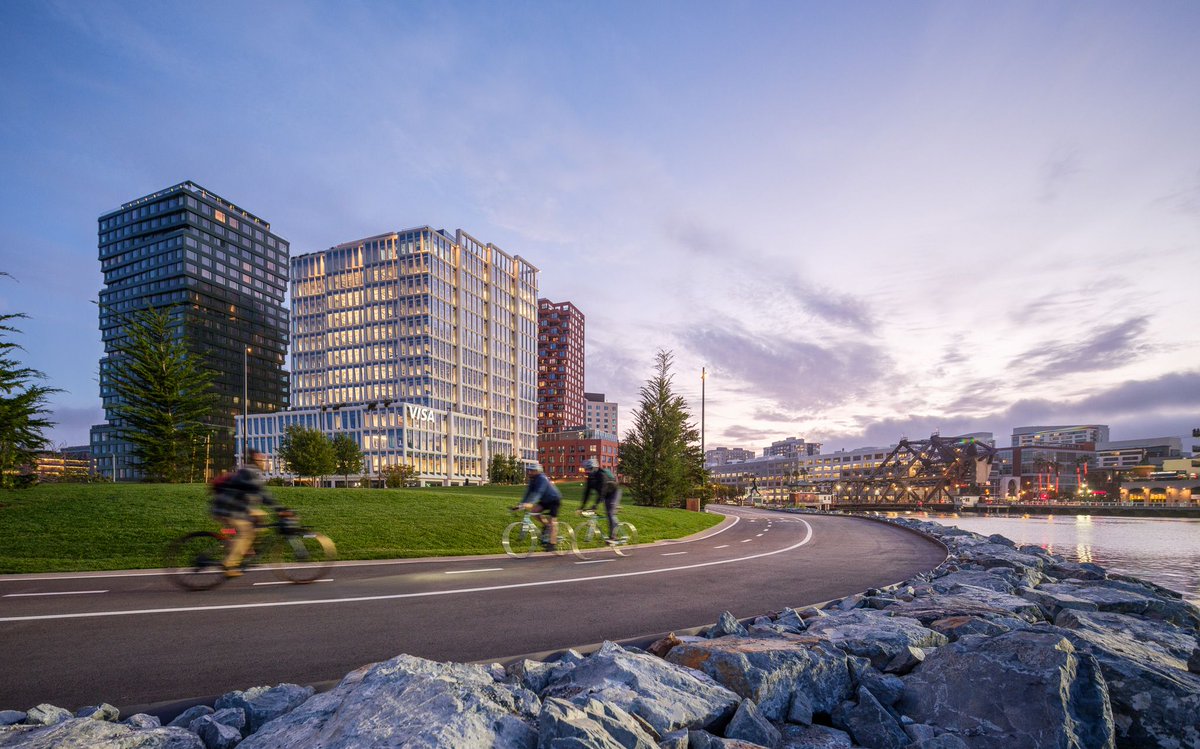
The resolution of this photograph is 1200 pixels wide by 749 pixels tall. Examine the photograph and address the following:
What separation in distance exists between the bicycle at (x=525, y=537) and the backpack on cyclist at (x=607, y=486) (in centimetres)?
137

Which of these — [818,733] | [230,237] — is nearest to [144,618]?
[818,733]

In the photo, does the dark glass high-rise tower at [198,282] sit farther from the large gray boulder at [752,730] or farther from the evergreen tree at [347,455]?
the large gray boulder at [752,730]

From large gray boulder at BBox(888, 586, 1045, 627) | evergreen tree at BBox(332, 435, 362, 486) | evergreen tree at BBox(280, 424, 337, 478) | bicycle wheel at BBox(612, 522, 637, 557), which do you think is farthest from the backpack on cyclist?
evergreen tree at BBox(332, 435, 362, 486)

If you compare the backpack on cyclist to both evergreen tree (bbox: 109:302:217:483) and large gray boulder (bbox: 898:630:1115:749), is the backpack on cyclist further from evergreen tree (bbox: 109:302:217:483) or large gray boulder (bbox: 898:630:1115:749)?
evergreen tree (bbox: 109:302:217:483)

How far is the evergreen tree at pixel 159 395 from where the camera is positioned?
94.9ft

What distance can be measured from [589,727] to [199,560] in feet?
31.4

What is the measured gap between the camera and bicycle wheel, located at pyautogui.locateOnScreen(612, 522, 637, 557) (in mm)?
17109

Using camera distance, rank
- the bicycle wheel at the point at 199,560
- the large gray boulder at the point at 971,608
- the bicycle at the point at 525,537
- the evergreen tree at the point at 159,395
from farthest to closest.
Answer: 1. the evergreen tree at the point at 159,395
2. the bicycle at the point at 525,537
3. the bicycle wheel at the point at 199,560
4. the large gray boulder at the point at 971,608

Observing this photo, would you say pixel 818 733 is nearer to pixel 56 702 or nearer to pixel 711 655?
pixel 711 655

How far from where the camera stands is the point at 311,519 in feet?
58.4

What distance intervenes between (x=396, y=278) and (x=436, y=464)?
3703cm

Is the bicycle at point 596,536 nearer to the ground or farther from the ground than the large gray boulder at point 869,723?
nearer to the ground

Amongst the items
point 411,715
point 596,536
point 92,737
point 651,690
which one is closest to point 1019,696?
point 651,690

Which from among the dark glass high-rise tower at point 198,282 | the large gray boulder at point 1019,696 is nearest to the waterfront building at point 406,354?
the dark glass high-rise tower at point 198,282
